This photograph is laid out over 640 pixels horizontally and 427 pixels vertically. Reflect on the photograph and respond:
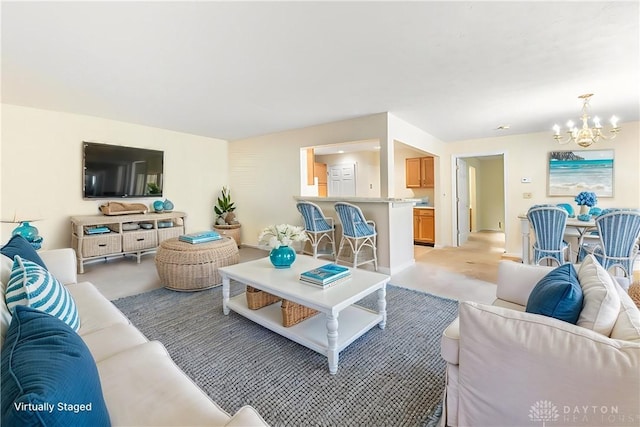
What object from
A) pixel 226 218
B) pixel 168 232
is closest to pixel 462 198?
pixel 226 218

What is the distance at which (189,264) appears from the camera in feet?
9.86

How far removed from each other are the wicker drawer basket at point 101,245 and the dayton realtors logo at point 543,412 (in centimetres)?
477

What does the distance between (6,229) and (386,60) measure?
4932 mm

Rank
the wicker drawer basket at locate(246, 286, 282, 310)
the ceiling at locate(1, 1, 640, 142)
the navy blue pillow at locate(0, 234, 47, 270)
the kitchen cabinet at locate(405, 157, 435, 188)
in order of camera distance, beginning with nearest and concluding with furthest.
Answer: the navy blue pillow at locate(0, 234, 47, 270) → the ceiling at locate(1, 1, 640, 142) → the wicker drawer basket at locate(246, 286, 282, 310) → the kitchen cabinet at locate(405, 157, 435, 188)

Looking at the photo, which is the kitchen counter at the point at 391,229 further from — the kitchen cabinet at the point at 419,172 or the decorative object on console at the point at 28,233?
the decorative object on console at the point at 28,233

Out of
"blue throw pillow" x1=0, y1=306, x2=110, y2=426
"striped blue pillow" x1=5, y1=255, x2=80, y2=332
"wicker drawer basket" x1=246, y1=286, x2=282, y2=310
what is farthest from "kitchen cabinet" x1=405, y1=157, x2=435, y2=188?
"blue throw pillow" x1=0, y1=306, x2=110, y2=426

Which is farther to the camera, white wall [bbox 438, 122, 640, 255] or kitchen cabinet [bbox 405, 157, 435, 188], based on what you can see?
kitchen cabinet [bbox 405, 157, 435, 188]

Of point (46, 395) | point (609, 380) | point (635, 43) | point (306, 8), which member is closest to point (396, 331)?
point (609, 380)

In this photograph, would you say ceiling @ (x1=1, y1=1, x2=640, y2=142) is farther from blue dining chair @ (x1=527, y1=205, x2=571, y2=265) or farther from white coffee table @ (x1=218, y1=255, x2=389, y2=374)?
white coffee table @ (x1=218, y1=255, x2=389, y2=374)

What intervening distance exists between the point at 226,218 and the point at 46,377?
17.2ft

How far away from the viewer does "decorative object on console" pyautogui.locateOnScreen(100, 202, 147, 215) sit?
14.0ft

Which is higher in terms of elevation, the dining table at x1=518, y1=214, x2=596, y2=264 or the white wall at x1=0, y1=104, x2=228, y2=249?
the white wall at x1=0, y1=104, x2=228, y2=249

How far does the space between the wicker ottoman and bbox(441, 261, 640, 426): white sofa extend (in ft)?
8.41

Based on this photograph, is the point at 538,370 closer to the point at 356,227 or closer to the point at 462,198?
the point at 356,227
